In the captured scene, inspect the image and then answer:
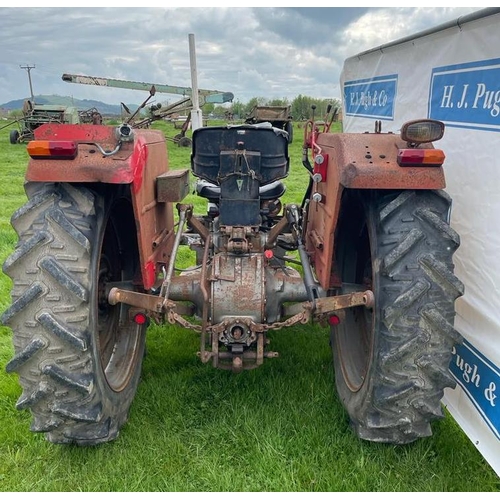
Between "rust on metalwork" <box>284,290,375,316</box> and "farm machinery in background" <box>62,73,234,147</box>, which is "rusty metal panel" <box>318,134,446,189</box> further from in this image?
"farm machinery in background" <box>62,73,234,147</box>

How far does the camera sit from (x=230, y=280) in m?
3.02

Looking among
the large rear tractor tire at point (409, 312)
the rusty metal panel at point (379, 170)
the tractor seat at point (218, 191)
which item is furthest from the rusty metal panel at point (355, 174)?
the tractor seat at point (218, 191)

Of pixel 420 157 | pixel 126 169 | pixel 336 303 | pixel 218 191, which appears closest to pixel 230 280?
pixel 336 303

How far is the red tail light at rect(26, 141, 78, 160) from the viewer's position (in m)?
2.47

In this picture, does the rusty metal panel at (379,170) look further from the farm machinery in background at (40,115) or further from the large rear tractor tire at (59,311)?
the farm machinery in background at (40,115)

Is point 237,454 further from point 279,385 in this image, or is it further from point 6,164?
point 6,164

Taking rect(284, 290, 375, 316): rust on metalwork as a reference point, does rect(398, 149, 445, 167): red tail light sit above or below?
above

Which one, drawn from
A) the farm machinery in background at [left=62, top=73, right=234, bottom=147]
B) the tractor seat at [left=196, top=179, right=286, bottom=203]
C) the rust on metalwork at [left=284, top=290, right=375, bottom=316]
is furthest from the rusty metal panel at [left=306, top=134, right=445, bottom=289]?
the farm machinery in background at [left=62, top=73, right=234, bottom=147]

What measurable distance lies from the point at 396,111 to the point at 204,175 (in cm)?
183

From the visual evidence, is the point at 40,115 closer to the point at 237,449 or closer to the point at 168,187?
the point at 168,187

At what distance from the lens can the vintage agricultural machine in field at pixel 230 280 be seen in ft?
→ 8.12

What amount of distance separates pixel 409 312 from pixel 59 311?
65.9 inches

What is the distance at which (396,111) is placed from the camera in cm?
437

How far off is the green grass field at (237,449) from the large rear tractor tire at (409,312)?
283 millimetres
